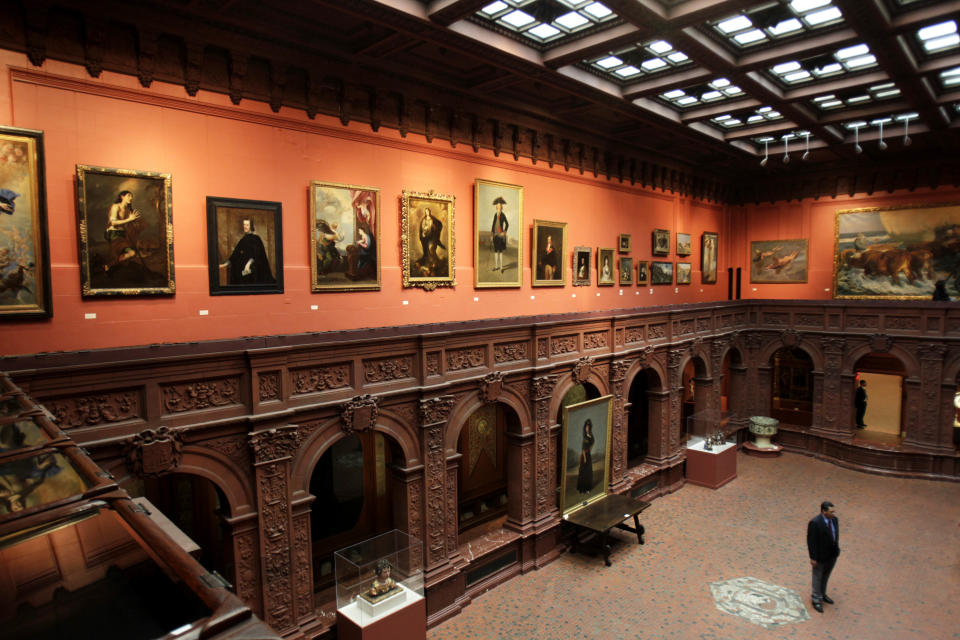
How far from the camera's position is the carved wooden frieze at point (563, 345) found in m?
11.3

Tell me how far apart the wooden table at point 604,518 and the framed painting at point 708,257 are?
407 inches

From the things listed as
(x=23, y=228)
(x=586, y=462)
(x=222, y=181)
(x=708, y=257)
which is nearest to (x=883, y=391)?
(x=708, y=257)

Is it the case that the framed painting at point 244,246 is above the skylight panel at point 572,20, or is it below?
below

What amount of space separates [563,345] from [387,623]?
6102 millimetres

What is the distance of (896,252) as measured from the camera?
18.5m

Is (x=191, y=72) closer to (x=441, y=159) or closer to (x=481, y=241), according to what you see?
(x=441, y=159)

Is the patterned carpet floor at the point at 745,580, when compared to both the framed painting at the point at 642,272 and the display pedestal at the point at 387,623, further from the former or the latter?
the framed painting at the point at 642,272

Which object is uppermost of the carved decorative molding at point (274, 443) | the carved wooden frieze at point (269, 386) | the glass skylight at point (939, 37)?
the glass skylight at point (939, 37)

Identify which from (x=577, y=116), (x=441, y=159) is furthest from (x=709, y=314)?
(x=441, y=159)

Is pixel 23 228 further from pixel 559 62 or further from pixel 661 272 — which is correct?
pixel 661 272

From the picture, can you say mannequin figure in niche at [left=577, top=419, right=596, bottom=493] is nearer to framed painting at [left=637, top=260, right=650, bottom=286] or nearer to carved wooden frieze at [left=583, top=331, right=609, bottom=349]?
carved wooden frieze at [left=583, top=331, right=609, bottom=349]

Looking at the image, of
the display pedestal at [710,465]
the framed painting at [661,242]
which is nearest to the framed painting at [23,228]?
the display pedestal at [710,465]

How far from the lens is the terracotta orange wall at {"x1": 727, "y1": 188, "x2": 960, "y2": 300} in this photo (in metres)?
18.7

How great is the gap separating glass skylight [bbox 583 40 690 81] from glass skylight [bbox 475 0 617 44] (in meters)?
0.94
